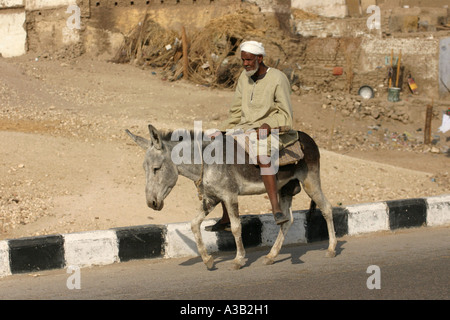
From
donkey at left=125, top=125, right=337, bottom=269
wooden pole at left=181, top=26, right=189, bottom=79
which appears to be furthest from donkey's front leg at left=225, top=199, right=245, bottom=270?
wooden pole at left=181, top=26, right=189, bottom=79

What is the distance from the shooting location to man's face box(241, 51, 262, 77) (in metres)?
6.44

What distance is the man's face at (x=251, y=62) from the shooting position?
21.1ft

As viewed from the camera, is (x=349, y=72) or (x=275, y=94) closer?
(x=275, y=94)

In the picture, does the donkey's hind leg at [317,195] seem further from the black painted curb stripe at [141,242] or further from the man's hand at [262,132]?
Answer: the black painted curb stripe at [141,242]

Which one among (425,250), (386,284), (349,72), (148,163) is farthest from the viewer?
(349,72)

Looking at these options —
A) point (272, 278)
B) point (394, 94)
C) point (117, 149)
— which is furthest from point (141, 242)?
point (394, 94)

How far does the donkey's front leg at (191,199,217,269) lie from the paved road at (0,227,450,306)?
0.13m

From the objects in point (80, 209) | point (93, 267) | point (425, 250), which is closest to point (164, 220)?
point (80, 209)

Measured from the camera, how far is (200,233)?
6406 mm

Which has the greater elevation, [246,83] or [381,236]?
[246,83]

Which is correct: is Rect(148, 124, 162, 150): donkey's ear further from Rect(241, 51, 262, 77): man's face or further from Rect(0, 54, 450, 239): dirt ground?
Rect(0, 54, 450, 239): dirt ground

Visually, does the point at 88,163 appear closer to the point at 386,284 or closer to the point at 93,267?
the point at 93,267

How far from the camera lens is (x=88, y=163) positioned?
9.77 meters

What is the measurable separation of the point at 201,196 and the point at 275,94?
1211mm
